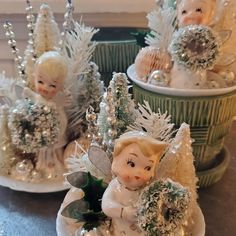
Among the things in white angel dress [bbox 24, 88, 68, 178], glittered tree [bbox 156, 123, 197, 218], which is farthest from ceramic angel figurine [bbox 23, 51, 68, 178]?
glittered tree [bbox 156, 123, 197, 218]

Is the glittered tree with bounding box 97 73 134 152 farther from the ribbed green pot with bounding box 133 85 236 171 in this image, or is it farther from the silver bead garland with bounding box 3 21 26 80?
the silver bead garland with bounding box 3 21 26 80

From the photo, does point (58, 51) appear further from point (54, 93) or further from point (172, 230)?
point (172, 230)

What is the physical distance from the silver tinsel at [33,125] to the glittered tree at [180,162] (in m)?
0.20

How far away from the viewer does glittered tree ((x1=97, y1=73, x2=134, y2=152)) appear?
581 millimetres

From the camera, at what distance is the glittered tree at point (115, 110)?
1.90 ft

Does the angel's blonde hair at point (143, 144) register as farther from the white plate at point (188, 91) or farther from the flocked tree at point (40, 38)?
the flocked tree at point (40, 38)

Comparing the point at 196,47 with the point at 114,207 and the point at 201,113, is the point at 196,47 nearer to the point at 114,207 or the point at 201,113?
the point at 201,113

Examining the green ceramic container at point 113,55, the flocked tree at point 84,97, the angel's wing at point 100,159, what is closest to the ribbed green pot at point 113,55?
the green ceramic container at point 113,55

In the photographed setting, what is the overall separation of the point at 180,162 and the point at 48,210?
23cm

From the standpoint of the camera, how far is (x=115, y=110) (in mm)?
588

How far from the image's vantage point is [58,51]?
71cm

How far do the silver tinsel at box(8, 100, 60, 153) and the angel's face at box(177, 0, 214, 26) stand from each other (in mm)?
239

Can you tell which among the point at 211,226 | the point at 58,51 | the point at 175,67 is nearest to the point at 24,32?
the point at 58,51

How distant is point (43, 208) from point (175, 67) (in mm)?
286
